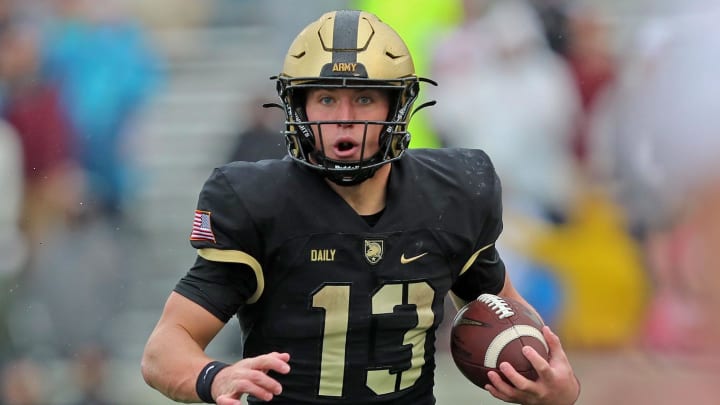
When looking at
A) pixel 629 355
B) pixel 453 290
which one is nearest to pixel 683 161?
pixel 629 355

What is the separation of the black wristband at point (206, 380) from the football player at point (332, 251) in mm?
76

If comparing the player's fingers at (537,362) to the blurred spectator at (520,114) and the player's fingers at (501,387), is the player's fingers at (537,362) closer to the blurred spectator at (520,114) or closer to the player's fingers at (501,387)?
the player's fingers at (501,387)

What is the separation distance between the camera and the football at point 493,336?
3.24 metres

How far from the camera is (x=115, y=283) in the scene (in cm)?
620

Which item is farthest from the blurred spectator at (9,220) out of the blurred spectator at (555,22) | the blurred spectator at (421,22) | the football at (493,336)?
the football at (493,336)

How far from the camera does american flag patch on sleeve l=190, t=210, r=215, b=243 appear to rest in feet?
10.4

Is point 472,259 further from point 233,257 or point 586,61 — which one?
point 586,61

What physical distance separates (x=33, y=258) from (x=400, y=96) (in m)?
3.38

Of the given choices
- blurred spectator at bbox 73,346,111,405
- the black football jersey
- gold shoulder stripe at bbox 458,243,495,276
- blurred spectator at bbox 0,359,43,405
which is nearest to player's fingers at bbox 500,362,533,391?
the black football jersey

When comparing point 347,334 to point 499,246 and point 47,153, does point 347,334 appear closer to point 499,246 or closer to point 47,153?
point 499,246

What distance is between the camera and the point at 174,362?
310 cm

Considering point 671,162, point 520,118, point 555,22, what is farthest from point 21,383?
point 671,162

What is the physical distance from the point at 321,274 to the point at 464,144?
275 centimetres

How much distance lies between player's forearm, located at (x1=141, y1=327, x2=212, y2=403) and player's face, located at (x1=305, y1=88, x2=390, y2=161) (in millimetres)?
567
